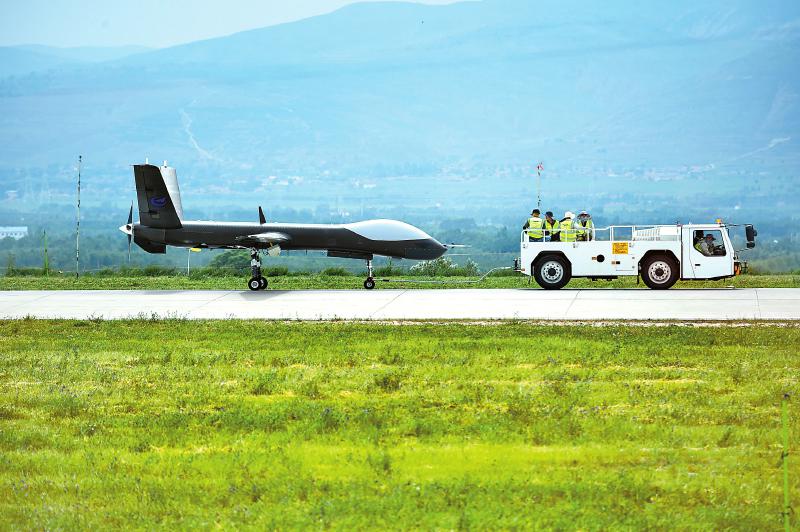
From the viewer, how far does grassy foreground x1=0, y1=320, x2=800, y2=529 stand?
8555mm

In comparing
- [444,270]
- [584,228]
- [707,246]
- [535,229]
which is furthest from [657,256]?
[444,270]

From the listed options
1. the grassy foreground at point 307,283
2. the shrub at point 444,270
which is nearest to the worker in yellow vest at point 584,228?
the grassy foreground at point 307,283

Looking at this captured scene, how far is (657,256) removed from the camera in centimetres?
2614

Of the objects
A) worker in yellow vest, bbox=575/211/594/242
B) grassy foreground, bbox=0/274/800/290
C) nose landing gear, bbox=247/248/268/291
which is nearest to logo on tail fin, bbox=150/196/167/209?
nose landing gear, bbox=247/248/268/291

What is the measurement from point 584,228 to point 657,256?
73.0 inches

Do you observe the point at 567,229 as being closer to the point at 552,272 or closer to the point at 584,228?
the point at 584,228

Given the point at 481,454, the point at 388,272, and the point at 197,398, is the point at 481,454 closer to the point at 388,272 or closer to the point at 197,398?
the point at 197,398

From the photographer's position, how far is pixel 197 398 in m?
12.9

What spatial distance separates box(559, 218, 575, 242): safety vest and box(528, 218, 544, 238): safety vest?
0.50m

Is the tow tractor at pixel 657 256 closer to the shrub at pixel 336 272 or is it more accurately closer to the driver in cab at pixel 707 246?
the driver in cab at pixel 707 246

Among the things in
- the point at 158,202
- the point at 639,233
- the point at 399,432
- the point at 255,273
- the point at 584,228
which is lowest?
the point at 399,432

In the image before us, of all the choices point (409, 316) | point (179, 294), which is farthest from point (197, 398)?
point (179, 294)

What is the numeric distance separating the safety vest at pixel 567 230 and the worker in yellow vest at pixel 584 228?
121 millimetres

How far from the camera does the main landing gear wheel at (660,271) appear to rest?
26.1 metres
